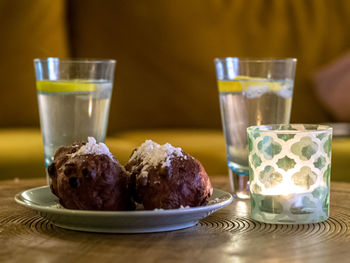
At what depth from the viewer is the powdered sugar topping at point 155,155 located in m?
0.82

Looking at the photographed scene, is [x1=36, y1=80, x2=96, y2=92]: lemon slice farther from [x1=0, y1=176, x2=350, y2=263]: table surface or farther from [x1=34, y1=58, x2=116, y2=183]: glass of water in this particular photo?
[x1=0, y1=176, x2=350, y2=263]: table surface

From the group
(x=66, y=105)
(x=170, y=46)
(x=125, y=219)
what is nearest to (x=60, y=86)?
(x=66, y=105)

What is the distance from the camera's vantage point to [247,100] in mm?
1151

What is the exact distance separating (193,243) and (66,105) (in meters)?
0.50

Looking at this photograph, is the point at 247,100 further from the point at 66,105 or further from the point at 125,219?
the point at 125,219

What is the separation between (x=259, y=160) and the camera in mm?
893

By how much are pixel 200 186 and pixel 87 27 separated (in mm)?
1919

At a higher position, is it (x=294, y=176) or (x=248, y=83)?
(x=248, y=83)

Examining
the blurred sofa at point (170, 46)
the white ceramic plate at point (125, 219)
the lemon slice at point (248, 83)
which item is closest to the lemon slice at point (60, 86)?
the lemon slice at point (248, 83)

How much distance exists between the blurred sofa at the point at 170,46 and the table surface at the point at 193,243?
5.51 feet

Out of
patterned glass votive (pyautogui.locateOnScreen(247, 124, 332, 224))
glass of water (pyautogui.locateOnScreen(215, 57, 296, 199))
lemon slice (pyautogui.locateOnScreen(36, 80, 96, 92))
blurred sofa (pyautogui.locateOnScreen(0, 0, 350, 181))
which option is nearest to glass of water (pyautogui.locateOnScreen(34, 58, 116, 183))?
lemon slice (pyautogui.locateOnScreen(36, 80, 96, 92))

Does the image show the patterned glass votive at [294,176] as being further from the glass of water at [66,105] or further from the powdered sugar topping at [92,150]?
the glass of water at [66,105]

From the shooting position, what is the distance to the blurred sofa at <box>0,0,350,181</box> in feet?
8.40

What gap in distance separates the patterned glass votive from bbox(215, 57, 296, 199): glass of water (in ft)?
0.85
